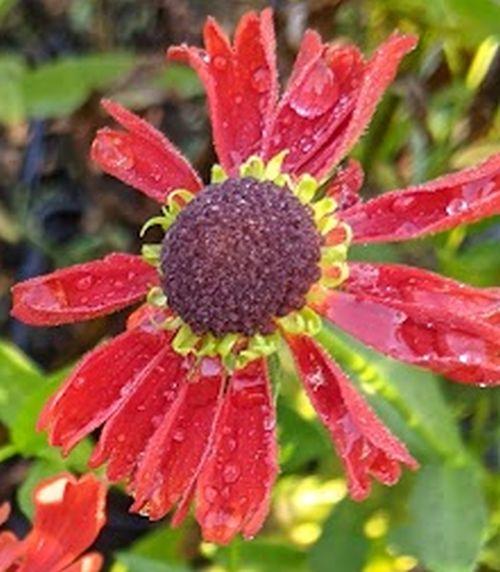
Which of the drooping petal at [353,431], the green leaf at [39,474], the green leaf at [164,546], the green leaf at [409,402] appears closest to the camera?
the drooping petal at [353,431]

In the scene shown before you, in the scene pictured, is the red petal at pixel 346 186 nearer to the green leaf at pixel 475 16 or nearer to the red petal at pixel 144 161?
the red petal at pixel 144 161

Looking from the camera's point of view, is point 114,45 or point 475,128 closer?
point 475,128

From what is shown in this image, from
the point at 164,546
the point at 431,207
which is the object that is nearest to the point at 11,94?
the point at 164,546

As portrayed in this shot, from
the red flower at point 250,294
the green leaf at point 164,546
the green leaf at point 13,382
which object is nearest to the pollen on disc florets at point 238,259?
the red flower at point 250,294

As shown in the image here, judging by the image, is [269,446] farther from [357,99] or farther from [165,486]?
[357,99]

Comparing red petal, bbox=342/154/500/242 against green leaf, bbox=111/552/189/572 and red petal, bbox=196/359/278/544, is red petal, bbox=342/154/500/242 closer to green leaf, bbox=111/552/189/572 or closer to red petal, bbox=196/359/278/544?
red petal, bbox=196/359/278/544

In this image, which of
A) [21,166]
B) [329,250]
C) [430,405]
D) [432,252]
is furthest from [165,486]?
[21,166]
